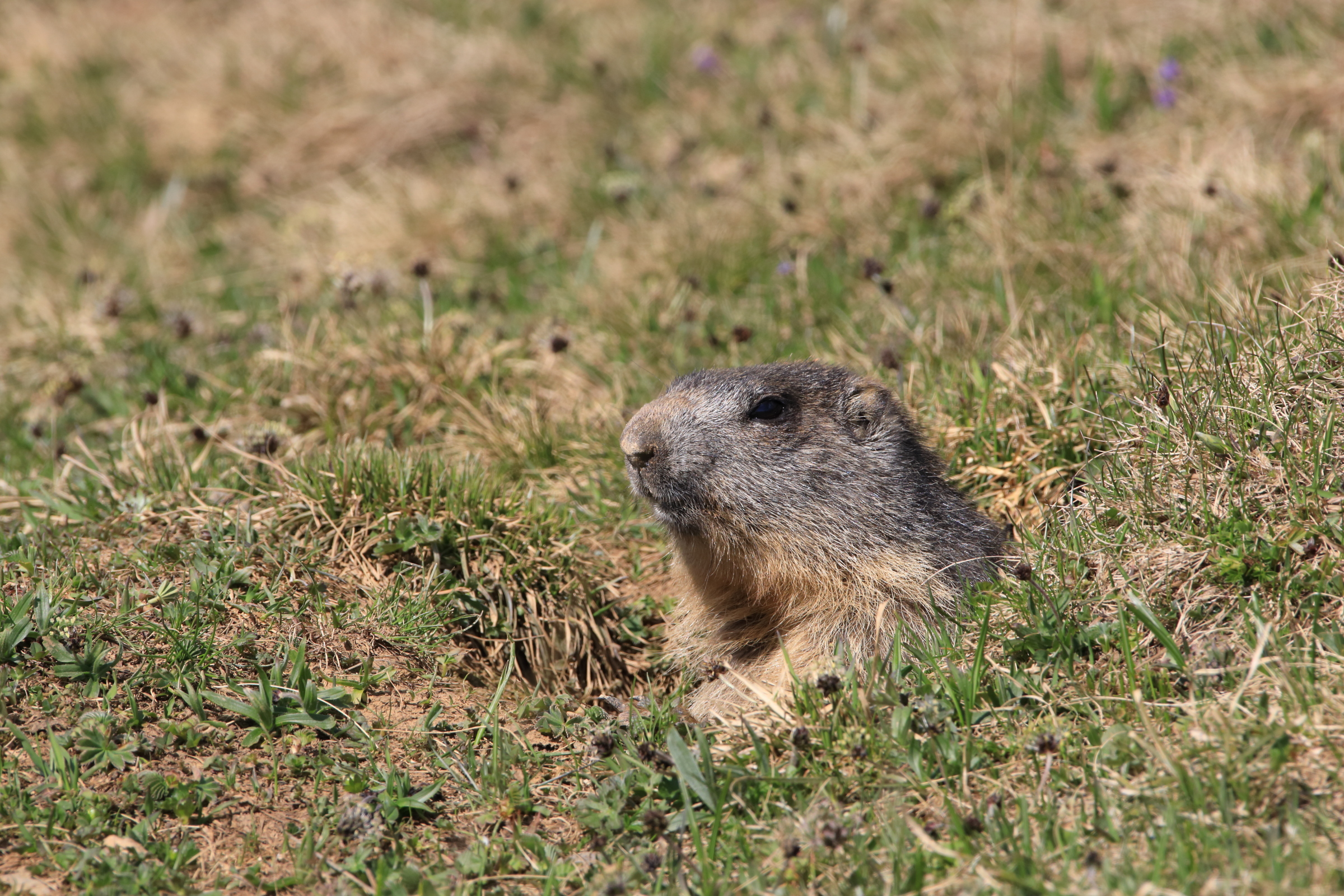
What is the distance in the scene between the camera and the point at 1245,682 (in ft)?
11.3

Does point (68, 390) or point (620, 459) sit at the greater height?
point (68, 390)

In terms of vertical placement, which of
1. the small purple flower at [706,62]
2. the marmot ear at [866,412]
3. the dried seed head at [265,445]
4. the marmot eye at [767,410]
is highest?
the small purple flower at [706,62]

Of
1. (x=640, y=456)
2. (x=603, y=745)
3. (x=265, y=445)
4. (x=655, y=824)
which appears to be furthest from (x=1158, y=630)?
(x=265, y=445)

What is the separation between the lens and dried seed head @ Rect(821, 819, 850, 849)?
3.35m

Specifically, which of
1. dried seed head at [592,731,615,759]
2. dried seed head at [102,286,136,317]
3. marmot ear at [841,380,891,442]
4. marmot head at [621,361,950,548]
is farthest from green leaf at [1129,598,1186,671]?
dried seed head at [102,286,136,317]

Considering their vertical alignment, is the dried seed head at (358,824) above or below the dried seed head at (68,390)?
below

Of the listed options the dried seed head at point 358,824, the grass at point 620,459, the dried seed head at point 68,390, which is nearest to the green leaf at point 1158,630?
the grass at point 620,459

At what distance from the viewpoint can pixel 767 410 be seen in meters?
4.95

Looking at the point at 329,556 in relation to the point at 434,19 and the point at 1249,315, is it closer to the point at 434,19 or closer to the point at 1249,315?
the point at 1249,315

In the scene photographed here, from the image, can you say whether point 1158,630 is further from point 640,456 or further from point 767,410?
point 640,456

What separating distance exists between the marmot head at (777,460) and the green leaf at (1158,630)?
41.5 inches

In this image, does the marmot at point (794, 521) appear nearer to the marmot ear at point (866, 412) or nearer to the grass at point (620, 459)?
the marmot ear at point (866, 412)

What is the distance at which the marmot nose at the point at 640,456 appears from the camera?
4707 millimetres

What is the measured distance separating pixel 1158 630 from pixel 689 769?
154 cm
